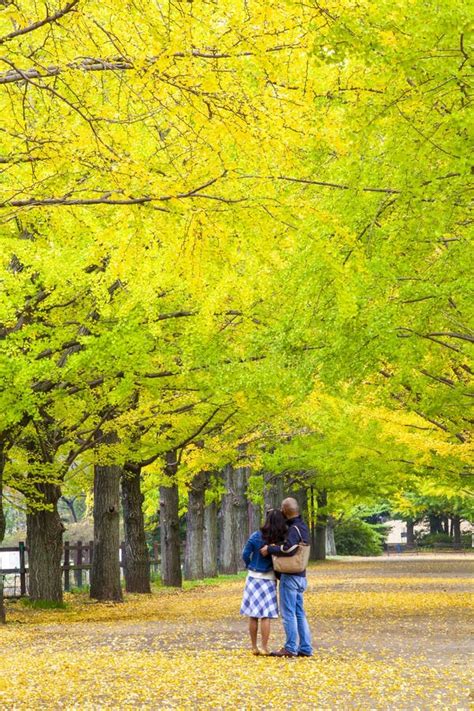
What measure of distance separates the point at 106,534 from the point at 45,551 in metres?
1.56

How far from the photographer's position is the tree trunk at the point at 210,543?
A: 110ft

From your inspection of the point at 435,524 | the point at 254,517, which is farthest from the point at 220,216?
the point at 435,524

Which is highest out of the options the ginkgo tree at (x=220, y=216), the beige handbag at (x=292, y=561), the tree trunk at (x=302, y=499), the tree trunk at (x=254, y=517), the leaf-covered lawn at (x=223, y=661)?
the ginkgo tree at (x=220, y=216)

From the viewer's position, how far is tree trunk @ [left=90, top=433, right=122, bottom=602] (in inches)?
876

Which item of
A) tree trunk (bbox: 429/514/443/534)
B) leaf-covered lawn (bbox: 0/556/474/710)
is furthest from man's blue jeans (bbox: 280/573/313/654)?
tree trunk (bbox: 429/514/443/534)

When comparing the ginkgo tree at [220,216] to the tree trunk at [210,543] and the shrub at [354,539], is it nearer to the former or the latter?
the tree trunk at [210,543]

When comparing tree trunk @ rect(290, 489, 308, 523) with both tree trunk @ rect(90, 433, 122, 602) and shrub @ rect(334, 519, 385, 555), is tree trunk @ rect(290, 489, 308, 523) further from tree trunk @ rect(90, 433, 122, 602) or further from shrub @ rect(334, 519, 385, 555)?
tree trunk @ rect(90, 433, 122, 602)

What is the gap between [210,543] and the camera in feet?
114

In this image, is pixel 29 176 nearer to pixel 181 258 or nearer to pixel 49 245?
pixel 181 258

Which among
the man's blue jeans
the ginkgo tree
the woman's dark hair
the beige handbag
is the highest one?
the ginkgo tree

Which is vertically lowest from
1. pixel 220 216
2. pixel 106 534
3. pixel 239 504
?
pixel 106 534

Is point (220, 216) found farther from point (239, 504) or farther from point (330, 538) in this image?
point (330, 538)

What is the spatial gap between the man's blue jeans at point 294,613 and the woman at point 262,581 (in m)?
0.16

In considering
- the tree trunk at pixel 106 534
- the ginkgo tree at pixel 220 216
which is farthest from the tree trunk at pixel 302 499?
the tree trunk at pixel 106 534
